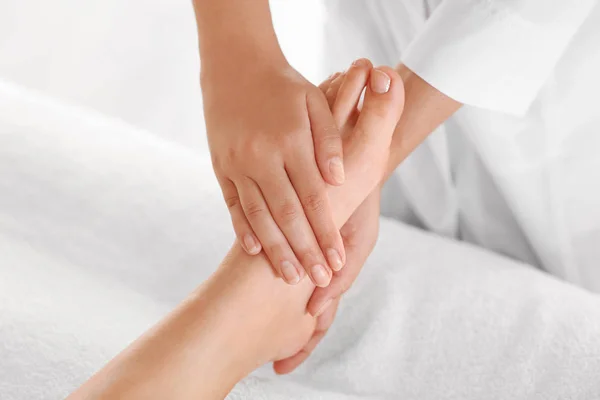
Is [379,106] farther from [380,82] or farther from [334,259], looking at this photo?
[334,259]

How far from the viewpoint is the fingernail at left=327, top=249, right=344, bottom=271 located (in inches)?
30.3

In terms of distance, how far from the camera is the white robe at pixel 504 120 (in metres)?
0.74

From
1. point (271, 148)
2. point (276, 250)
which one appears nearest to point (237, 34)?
point (271, 148)

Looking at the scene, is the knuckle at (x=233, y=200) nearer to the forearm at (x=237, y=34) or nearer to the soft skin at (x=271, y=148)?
the soft skin at (x=271, y=148)

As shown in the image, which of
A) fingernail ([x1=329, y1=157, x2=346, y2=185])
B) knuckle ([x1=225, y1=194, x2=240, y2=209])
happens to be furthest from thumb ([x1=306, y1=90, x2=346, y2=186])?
knuckle ([x1=225, y1=194, x2=240, y2=209])

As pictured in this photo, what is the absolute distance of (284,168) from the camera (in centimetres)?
77

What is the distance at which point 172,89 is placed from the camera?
160cm

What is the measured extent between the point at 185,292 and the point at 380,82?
0.35 m

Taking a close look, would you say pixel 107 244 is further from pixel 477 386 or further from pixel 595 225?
pixel 595 225

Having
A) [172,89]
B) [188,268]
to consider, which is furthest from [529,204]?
[172,89]

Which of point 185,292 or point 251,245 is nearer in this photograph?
point 251,245

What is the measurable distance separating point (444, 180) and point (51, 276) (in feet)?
1.67

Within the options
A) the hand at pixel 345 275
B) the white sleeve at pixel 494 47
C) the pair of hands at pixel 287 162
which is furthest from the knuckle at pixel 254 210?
the white sleeve at pixel 494 47

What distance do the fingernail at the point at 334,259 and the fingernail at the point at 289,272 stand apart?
39 millimetres
